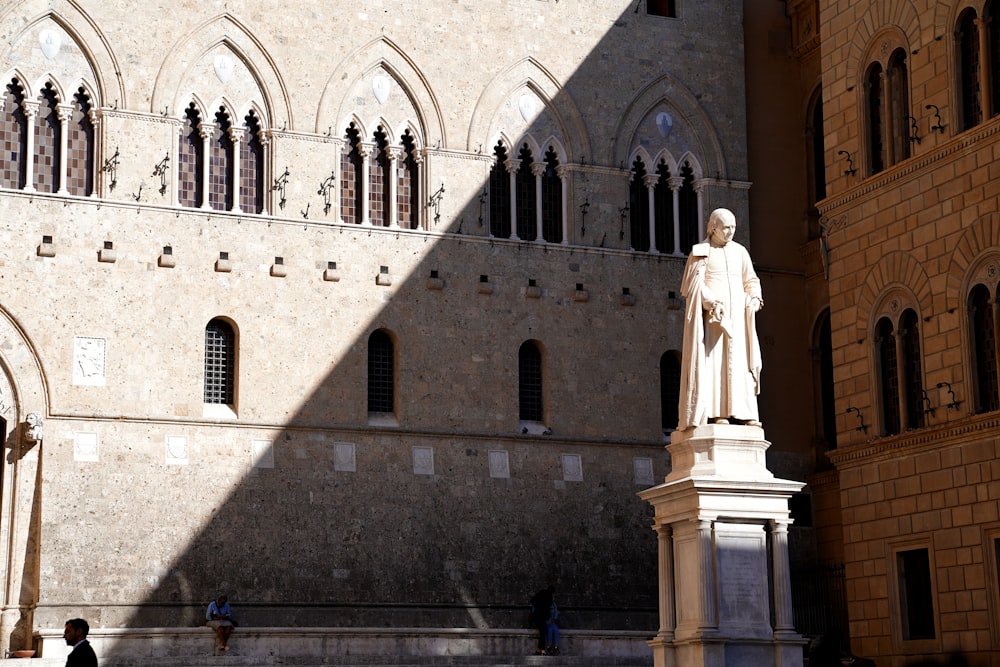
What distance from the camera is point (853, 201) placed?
2720cm

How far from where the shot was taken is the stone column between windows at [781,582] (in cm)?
1662

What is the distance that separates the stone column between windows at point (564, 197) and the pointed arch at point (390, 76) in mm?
2423

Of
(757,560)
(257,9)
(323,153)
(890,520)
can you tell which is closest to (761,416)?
(890,520)

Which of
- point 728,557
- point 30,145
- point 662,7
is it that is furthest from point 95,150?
point 728,557

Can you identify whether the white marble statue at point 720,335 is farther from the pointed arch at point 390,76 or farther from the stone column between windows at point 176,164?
the pointed arch at point 390,76

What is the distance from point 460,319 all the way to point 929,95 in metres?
9.50

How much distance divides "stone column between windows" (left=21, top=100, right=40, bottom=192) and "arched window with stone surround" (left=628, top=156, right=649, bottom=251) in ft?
36.9

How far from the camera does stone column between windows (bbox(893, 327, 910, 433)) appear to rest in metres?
25.6

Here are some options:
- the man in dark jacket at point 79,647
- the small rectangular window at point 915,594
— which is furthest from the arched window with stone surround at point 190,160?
the man in dark jacket at point 79,647

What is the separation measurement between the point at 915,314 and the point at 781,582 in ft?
33.4

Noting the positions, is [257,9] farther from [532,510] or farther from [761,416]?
[761,416]

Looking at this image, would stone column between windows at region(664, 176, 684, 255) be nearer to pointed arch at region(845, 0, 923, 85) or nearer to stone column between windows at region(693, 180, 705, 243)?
stone column between windows at region(693, 180, 705, 243)

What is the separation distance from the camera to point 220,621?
2552 cm

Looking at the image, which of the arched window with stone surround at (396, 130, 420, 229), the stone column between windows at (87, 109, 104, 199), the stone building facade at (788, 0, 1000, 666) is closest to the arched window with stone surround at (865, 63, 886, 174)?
the stone building facade at (788, 0, 1000, 666)
